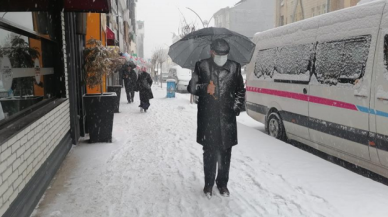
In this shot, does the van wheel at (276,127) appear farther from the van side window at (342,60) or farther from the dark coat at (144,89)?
the dark coat at (144,89)

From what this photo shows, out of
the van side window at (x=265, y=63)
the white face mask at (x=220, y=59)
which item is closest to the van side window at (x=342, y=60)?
the van side window at (x=265, y=63)

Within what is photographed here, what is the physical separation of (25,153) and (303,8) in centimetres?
3006

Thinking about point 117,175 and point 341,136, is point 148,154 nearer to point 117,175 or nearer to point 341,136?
point 117,175

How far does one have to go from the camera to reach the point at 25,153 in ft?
11.9

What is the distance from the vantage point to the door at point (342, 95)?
5113 mm

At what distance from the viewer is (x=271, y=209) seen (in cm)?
390

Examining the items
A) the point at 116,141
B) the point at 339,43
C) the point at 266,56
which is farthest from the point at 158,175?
the point at 266,56

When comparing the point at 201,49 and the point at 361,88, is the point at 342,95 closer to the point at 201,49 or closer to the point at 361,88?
the point at 361,88

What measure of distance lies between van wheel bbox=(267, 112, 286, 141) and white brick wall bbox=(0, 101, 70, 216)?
187 inches

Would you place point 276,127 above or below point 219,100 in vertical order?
below

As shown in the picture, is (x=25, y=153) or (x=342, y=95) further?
(x=342, y=95)

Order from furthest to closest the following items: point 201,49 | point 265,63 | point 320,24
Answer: point 265,63 → point 320,24 → point 201,49

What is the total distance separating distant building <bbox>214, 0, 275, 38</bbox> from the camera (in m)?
62.5

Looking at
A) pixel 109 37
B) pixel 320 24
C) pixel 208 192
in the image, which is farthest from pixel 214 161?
pixel 109 37
